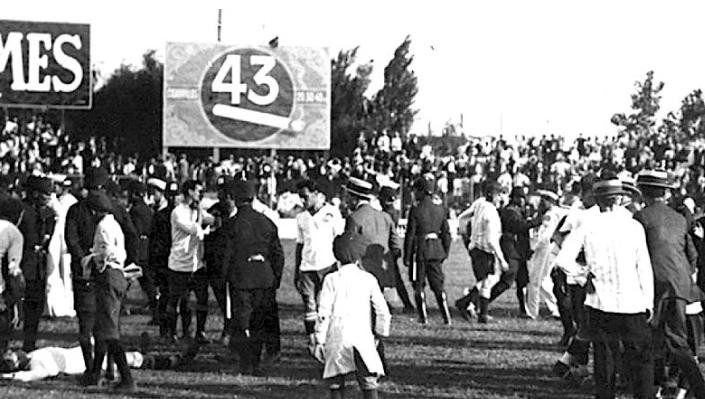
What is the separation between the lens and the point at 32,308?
13688mm

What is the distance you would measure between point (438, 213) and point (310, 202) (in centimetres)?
289

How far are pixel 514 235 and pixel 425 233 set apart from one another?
5.64 feet

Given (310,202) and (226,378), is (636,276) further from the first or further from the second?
(310,202)

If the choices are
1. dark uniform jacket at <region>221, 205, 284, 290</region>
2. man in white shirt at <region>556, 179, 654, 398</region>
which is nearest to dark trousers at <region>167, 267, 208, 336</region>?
dark uniform jacket at <region>221, 205, 284, 290</region>

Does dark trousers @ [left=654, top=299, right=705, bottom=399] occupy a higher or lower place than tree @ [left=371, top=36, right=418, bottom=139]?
lower

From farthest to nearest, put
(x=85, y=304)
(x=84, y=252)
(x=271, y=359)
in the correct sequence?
(x=271, y=359) → (x=84, y=252) → (x=85, y=304)

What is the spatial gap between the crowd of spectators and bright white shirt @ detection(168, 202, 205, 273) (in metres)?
21.5

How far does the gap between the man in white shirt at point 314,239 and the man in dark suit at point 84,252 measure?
11.4 feet

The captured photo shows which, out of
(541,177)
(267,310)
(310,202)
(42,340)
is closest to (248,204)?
(267,310)

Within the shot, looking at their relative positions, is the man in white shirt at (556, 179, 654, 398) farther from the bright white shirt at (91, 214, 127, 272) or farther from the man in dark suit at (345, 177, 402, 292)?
the bright white shirt at (91, 214, 127, 272)

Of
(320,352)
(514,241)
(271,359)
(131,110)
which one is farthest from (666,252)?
(131,110)

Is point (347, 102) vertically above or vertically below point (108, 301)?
above

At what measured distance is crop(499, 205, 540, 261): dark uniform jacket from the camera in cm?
1822

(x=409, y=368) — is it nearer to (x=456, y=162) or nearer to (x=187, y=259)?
(x=187, y=259)
